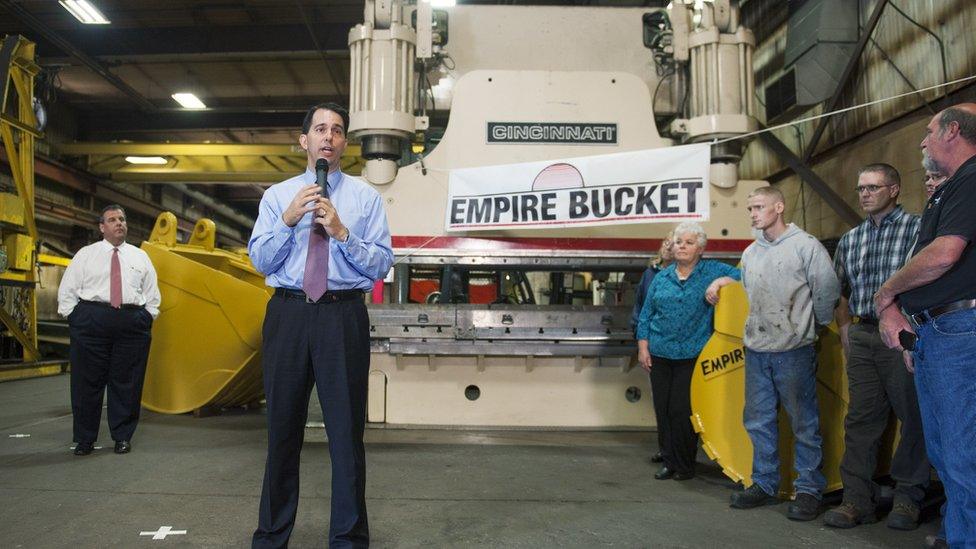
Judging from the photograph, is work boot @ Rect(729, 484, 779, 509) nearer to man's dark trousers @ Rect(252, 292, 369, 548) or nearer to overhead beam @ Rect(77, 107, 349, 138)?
man's dark trousers @ Rect(252, 292, 369, 548)

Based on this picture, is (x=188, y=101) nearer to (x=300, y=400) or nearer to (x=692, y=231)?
(x=692, y=231)

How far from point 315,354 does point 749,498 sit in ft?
6.68

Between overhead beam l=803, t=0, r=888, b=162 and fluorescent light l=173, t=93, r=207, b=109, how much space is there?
1087cm

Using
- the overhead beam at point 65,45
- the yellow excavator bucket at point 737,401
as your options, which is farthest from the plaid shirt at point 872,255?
the overhead beam at point 65,45

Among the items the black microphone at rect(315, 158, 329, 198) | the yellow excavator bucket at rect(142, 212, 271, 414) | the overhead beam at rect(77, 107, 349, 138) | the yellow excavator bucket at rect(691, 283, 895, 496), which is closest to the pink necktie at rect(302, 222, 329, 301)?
the black microphone at rect(315, 158, 329, 198)

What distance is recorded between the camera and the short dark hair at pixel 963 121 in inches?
77.7

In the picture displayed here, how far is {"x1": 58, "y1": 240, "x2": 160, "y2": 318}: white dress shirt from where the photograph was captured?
392 centimetres

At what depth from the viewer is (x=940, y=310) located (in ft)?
6.52

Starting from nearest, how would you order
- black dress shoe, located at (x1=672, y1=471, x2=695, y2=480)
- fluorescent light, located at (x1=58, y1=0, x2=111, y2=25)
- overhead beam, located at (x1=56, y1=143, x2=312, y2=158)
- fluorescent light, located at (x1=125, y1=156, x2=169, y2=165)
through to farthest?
black dress shoe, located at (x1=672, y1=471, x2=695, y2=480)
fluorescent light, located at (x1=58, y1=0, x2=111, y2=25)
overhead beam, located at (x1=56, y1=143, x2=312, y2=158)
fluorescent light, located at (x1=125, y1=156, x2=169, y2=165)

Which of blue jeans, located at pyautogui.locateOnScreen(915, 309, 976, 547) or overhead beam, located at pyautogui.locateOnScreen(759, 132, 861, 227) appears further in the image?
overhead beam, located at pyautogui.locateOnScreen(759, 132, 861, 227)

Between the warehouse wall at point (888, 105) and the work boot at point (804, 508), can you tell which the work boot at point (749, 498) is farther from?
the warehouse wall at point (888, 105)

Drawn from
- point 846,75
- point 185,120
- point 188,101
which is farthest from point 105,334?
point 185,120

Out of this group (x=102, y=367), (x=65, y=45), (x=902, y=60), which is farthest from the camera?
(x=65, y=45)

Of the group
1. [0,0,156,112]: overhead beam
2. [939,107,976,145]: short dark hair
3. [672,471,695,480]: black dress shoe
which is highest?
[0,0,156,112]: overhead beam
